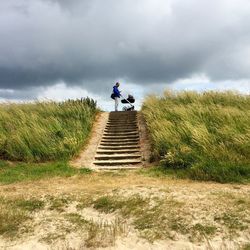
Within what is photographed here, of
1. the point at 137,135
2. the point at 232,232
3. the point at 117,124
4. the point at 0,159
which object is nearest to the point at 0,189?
the point at 0,159

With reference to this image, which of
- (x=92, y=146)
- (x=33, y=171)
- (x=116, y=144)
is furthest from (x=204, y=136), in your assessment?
(x=33, y=171)

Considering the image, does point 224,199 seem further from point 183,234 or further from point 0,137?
point 0,137

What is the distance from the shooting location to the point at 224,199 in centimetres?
823

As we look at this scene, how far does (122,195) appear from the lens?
8922mm

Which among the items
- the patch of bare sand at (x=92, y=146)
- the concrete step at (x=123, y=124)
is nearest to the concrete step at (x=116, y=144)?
the patch of bare sand at (x=92, y=146)

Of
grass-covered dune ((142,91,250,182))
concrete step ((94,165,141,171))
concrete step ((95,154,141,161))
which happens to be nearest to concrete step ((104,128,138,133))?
grass-covered dune ((142,91,250,182))

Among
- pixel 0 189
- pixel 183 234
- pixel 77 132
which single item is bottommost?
pixel 183 234

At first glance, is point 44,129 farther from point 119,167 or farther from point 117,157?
point 119,167

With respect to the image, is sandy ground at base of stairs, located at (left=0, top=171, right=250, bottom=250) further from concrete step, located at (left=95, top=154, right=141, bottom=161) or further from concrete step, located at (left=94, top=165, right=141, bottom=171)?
concrete step, located at (left=95, top=154, right=141, bottom=161)

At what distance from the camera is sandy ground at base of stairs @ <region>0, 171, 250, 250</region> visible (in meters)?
6.58

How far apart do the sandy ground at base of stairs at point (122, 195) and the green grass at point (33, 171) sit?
1.82ft

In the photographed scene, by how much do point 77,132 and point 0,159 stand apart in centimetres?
317

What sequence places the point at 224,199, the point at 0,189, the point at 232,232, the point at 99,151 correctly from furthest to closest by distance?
the point at 99,151, the point at 0,189, the point at 224,199, the point at 232,232

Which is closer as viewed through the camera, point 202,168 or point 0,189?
point 0,189
